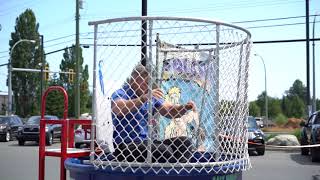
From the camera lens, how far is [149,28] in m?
3.82

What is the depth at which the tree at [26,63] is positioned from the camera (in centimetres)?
6219

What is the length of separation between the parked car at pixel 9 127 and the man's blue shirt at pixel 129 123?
2609 centimetres

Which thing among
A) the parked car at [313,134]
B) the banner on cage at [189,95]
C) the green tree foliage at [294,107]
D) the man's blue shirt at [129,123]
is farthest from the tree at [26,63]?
the man's blue shirt at [129,123]

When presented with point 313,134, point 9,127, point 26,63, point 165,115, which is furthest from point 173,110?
point 26,63

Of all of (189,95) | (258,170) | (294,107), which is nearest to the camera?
(189,95)

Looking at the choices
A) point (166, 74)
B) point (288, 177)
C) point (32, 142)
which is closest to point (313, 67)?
point (32, 142)

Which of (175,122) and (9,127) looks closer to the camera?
(175,122)

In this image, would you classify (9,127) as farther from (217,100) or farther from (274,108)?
(274,108)

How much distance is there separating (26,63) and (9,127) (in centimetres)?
3249

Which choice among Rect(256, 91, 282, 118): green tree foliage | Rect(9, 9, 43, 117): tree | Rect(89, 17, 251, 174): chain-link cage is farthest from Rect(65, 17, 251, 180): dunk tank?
Rect(256, 91, 282, 118): green tree foliage

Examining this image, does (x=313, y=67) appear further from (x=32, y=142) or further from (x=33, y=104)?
(x=33, y=104)

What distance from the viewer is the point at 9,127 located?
30.8 metres

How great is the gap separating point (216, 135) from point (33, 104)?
66.7 metres

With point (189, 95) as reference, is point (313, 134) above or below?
below
